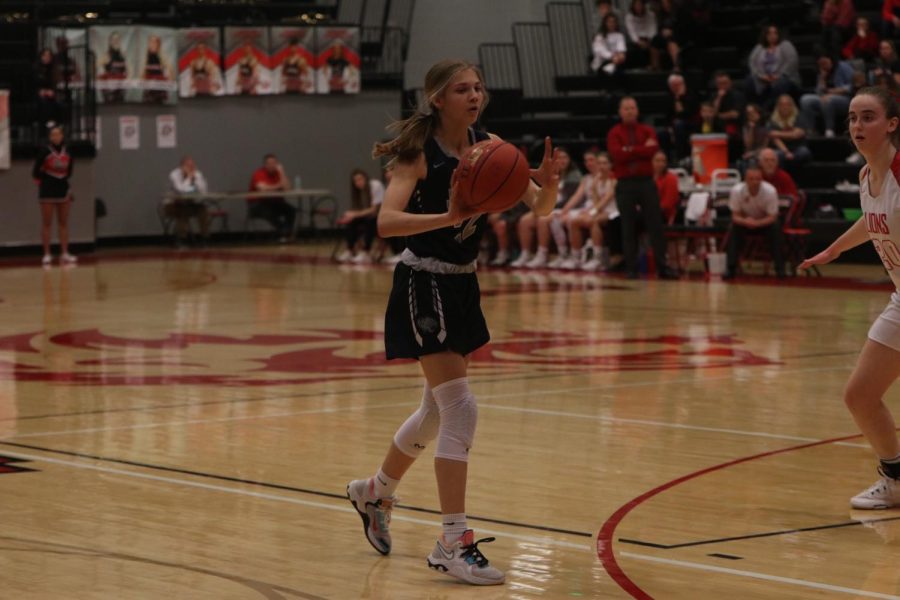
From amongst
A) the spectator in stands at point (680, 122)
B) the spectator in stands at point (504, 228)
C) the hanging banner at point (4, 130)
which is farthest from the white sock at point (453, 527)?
the hanging banner at point (4, 130)

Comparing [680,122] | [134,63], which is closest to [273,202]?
[134,63]

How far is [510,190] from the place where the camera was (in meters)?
5.32

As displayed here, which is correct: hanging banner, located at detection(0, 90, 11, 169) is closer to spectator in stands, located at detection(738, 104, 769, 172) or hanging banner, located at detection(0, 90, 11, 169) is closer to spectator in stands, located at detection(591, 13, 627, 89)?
spectator in stands, located at detection(591, 13, 627, 89)

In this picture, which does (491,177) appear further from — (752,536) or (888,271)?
(888,271)

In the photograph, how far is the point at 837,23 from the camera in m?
24.2

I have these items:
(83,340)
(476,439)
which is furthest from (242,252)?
(476,439)

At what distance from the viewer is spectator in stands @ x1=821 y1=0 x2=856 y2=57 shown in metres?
24.0

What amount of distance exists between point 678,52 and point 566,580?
2178cm

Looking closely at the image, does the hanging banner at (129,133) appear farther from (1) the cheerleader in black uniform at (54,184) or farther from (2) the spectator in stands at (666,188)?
(2) the spectator in stands at (666,188)

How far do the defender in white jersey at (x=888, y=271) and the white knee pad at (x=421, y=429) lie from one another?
78.0 inches

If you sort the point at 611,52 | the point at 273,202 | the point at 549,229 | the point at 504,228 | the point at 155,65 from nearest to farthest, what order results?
the point at 549,229 < the point at 504,228 < the point at 611,52 < the point at 155,65 < the point at 273,202

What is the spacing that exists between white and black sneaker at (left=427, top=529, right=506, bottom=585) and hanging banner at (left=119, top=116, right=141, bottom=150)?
2310 centimetres

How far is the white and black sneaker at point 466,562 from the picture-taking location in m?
5.35

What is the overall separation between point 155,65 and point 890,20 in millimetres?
12511
